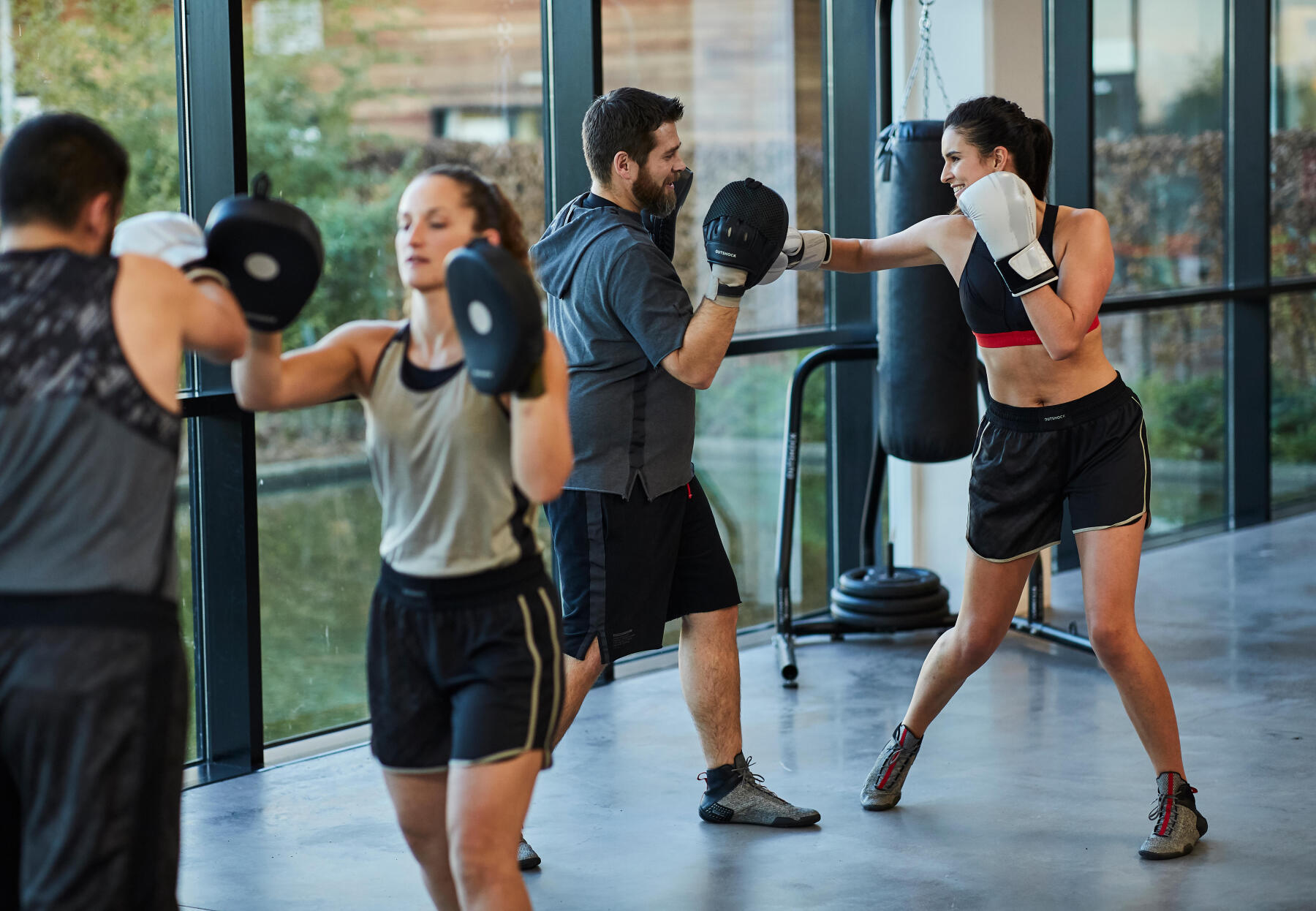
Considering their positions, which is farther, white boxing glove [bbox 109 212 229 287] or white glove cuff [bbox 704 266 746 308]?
white glove cuff [bbox 704 266 746 308]

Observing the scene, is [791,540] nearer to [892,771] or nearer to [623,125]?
[892,771]

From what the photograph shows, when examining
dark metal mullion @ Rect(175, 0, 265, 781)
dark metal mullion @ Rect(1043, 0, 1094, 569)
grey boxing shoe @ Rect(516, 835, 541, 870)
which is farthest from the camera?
dark metal mullion @ Rect(1043, 0, 1094, 569)

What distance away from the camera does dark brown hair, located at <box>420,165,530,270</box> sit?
2.10 m

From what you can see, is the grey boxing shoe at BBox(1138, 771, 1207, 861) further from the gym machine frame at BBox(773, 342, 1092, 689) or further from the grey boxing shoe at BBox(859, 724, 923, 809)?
the gym machine frame at BBox(773, 342, 1092, 689)

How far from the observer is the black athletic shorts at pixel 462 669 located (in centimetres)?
202

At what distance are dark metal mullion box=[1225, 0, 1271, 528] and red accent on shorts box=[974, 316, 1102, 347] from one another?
13.4 feet

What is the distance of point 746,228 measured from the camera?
2797 mm

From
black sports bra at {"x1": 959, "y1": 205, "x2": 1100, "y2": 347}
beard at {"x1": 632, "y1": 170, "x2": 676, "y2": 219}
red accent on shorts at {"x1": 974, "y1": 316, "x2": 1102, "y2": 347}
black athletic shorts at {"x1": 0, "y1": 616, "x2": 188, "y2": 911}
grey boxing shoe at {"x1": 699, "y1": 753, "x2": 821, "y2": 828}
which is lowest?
grey boxing shoe at {"x1": 699, "y1": 753, "x2": 821, "y2": 828}

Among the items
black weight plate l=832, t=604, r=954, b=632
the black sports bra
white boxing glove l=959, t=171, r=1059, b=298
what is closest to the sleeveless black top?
white boxing glove l=959, t=171, r=1059, b=298

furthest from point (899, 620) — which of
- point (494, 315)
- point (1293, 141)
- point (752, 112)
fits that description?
point (1293, 141)

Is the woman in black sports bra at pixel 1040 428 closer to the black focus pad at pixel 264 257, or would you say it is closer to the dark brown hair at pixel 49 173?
the black focus pad at pixel 264 257

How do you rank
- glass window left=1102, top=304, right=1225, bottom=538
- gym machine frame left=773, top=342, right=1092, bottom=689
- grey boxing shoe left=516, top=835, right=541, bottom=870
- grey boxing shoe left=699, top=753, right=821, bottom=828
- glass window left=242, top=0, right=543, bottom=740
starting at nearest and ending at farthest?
1. grey boxing shoe left=516, top=835, right=541, bottom=870
2. grey boxing shoe left=699, top=753, right=821, bottom=828
3. glass window left=242, top=0, right=543, bottom=740
4. gym machine frame left=773, top=342, right=1092, bottom=689
5. glass window left=1102, top=304, right=1225, bottom=538

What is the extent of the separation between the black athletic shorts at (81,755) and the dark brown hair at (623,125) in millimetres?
1506

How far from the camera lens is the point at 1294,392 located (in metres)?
7.38
